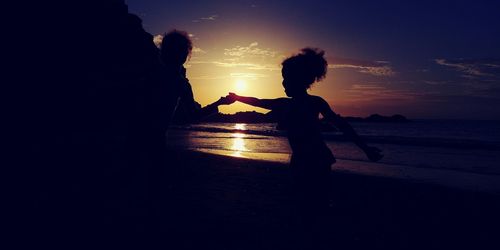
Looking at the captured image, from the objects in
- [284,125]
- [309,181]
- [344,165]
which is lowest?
[344,165]

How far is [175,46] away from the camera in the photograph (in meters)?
4.34

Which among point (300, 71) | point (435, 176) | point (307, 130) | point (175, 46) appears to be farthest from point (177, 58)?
point (435, 176)

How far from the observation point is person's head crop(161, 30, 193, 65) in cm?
434

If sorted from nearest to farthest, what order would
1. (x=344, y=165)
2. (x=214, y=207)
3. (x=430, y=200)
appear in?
1. (x=214, y=207)
2. (x=430, y=200)
3. (x=344, y=165)

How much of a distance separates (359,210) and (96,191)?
5.04 metres

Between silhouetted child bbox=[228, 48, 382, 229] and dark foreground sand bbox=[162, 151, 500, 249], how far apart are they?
41.4 inches

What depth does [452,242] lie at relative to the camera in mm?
5363

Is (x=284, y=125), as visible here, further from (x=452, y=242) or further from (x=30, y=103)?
(x=30, y=103)

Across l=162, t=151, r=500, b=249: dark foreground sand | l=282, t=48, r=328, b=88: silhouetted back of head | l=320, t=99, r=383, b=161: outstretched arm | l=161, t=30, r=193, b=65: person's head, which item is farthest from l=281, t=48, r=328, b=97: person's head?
l=162, t=151, r=500, b=249: dark foreground sand

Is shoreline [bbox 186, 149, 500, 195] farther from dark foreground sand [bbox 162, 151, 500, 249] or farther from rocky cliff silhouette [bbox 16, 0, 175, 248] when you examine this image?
rocky cliff silhouette [bbox 16, 0, 175, 248]

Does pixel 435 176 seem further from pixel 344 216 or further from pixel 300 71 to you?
pixel 300 71

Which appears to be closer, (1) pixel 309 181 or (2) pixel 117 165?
(1) pixel 309 181

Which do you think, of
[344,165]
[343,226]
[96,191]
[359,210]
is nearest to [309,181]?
[343,226]

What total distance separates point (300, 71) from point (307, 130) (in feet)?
2.01
